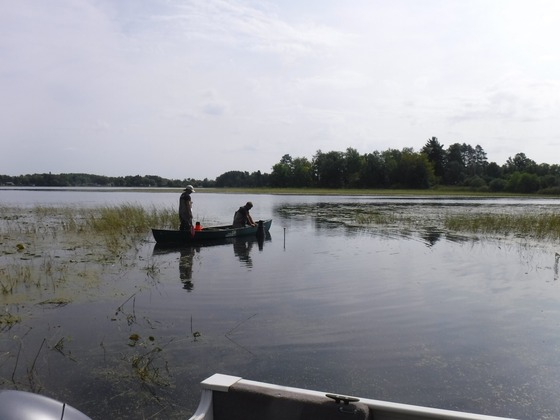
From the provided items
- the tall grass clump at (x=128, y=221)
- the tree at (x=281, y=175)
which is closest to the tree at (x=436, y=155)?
the tree at (x=281, y=175)

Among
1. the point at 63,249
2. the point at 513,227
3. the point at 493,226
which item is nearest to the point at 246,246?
the point at 63,249

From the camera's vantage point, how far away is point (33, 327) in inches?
306

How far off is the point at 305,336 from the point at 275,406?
4103 millimetres

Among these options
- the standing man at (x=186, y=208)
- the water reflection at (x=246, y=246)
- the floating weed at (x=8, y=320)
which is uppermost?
the standing man at (x=186, y=208)

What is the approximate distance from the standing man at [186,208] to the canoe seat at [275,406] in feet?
45.4

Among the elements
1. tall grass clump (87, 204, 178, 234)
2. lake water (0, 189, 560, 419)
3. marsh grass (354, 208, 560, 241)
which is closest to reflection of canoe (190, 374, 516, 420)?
lake water (0, 189, 560, 419)

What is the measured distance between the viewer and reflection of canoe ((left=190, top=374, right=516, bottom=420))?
3.31 m

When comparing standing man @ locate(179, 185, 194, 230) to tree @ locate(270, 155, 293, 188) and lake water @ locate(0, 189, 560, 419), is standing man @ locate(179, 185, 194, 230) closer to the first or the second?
lake water @ locate(0, 189, 560, 419)

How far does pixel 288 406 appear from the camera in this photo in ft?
11.5

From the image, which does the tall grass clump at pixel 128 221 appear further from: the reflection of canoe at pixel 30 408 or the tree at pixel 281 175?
the tree at pixel 281 175

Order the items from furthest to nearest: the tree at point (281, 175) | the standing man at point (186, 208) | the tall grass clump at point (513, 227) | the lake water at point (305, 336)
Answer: the tree at point (281, 175) < the tall grass clump at point (513, 227) < the standing man at point (186, 208) < the lake water at point (305, 336)

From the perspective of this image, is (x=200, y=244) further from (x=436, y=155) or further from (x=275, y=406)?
(x=436, y=155)

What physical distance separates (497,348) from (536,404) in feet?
6.00

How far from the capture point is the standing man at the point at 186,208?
56.3 ft
